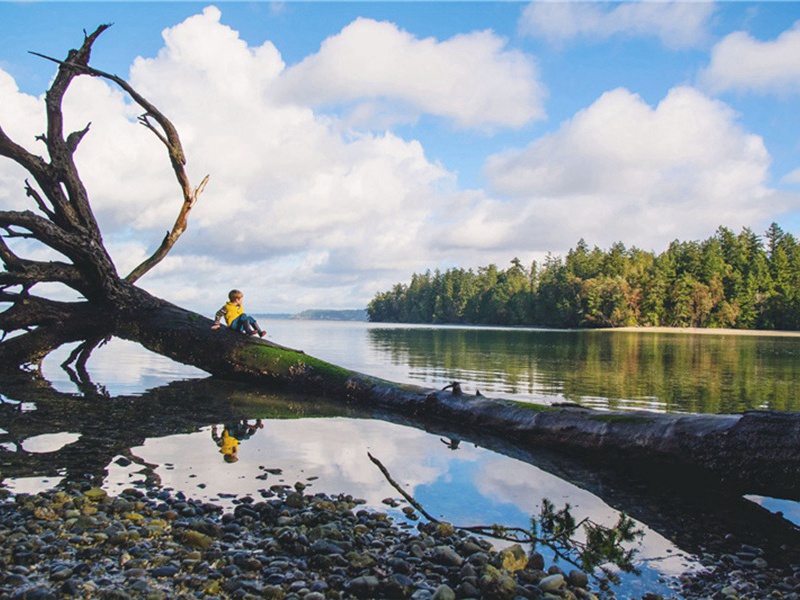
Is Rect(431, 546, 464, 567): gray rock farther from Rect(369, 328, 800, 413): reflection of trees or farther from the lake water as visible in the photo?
Rect(369, 328, 800, 413): reflection of trees

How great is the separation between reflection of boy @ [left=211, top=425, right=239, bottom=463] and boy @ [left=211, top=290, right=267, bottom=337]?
540cm

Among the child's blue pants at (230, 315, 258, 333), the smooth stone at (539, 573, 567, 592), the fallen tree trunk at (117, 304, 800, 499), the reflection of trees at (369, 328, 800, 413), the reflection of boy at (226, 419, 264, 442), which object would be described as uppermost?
the child's blue pants at (230, 315, 258, 333)

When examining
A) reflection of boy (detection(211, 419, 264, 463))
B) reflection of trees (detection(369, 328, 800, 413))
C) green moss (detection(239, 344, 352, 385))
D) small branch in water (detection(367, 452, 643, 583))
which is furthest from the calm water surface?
small branch in water (detection(367, 452, 643, 583))

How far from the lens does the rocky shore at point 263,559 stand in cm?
470

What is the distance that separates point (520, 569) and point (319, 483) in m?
3.77

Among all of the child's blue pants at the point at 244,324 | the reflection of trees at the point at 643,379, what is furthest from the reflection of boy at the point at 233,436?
the reflection of trees at the point at 643,379

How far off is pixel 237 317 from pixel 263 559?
12601 mm

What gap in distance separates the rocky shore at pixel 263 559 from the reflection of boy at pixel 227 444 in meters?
2.60

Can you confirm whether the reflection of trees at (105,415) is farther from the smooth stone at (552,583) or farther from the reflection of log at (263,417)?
the smooth stone at (552,583)

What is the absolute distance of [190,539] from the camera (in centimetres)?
559

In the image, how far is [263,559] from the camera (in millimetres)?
5277

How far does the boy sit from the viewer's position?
16.9 m

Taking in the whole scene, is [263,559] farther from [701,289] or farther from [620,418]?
[701,289]

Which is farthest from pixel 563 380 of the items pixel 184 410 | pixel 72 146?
pixel 72 146
